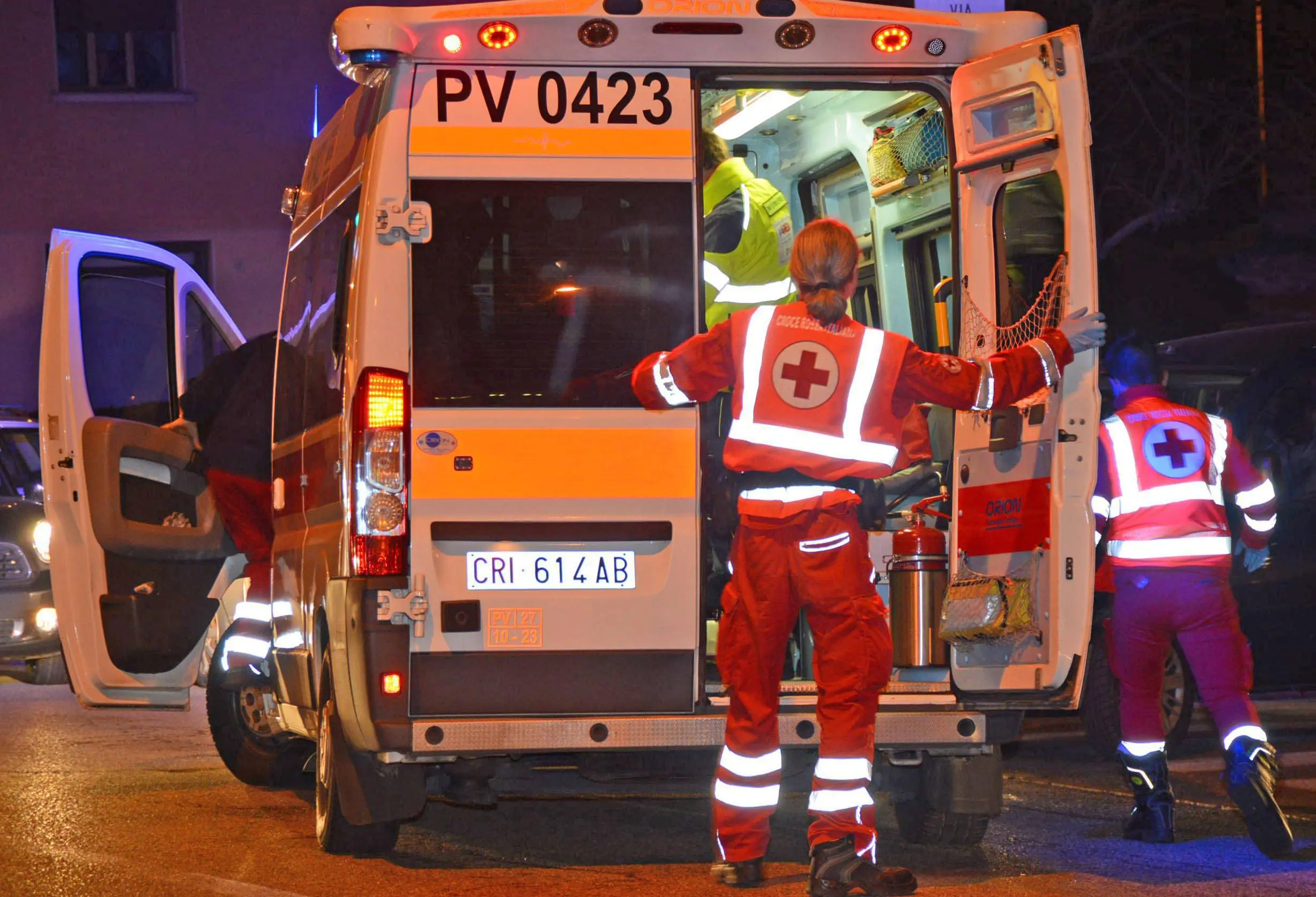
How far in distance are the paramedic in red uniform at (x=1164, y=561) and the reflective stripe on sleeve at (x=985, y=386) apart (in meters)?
1.05

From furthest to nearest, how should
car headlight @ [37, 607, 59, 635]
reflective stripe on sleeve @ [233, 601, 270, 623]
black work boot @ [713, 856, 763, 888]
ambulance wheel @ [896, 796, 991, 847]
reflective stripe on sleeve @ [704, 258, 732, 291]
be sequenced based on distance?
car headlight @ [37, 607, 59, 635] < reflective stripe on sleeve @ [233, 601, 270, 623] < reflective stripe on sleeve @ [704, 258, 732, 291] < ambulance wheel @ [896, 796, 991, 847] < black work boot @ [713, 856, 763, 888]

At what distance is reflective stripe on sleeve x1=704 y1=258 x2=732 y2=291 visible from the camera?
6805 millimetres

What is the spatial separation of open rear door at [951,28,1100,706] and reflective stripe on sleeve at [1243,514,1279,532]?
1319 mm

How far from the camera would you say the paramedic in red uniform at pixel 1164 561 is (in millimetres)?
6133

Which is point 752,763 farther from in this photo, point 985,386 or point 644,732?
point 985,386

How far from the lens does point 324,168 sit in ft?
21.4

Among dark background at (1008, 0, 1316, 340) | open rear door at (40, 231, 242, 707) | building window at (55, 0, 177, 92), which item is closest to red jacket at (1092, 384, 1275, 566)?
open rear door at (40, 231, 242, 707)

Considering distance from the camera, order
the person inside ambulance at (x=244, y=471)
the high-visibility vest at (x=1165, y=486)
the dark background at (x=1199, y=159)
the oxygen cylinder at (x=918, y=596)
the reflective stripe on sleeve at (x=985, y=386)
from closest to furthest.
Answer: the reflective stripe on sleeve at (x=985, y=386) → the oxygen cylinder at (x=918, y=596) → the high-visibility vest at (x=1165, y=486) → the person inside ambulance at (x=244, y=471) → the dark background at (x=1199, y=159)

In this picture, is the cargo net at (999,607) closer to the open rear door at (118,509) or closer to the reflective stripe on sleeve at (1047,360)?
the reflective stripe on sleeve at (1047,360)

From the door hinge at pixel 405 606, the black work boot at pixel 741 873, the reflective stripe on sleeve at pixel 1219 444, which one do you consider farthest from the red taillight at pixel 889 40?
the black work boot at pixel 741 873

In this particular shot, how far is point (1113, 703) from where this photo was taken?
338 inches

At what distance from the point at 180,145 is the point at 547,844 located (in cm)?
1474

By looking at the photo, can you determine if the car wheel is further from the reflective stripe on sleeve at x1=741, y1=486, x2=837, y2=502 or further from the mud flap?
the reflective stripe on sleeve at x1=741, y1=486, x2=837, y2=502

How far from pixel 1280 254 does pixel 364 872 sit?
84.3 ft
